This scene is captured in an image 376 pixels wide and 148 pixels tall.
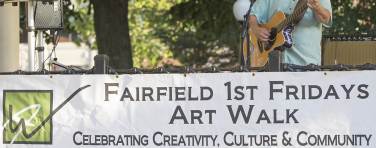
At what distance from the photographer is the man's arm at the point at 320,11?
15.7 ft

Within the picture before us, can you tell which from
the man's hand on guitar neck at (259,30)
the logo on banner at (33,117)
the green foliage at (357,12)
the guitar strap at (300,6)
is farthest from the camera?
the green foliage at (357,12)

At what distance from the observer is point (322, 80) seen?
370 centimetres

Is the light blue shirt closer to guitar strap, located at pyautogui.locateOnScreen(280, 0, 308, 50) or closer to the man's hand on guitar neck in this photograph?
guitar strap, located at pyautogui.locateOnScreen(280, 0, 308, 50)

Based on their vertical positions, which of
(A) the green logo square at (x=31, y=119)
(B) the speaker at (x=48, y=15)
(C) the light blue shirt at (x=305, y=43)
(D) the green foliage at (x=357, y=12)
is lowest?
(A) the green logo square at (x=31, y=119)

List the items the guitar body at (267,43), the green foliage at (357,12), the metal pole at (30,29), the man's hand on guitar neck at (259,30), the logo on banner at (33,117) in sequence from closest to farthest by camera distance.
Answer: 1. the logo on banner at (33,117)
2. the guitar body at (267,43)
3. the man's hand on guitar neck at (259,30)
4. the metal pole at (30,29)
5. the green foliage at (357,12)

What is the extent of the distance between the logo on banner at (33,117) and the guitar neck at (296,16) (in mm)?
1618

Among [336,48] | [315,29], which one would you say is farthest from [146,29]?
[315,29]

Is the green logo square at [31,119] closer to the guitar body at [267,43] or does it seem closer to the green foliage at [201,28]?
the guitar body at [267,43]

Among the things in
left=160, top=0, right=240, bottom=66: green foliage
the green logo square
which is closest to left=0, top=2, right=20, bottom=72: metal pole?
the green logo square

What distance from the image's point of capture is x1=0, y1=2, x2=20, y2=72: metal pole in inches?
240

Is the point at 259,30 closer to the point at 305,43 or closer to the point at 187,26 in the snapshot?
the point at 305,43

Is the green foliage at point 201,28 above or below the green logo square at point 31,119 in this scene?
above

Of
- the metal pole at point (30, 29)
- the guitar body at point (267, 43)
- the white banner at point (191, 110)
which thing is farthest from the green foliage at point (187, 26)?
the white banner at point (191, 110)

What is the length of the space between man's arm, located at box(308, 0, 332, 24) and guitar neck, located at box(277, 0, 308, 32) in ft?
0.23
